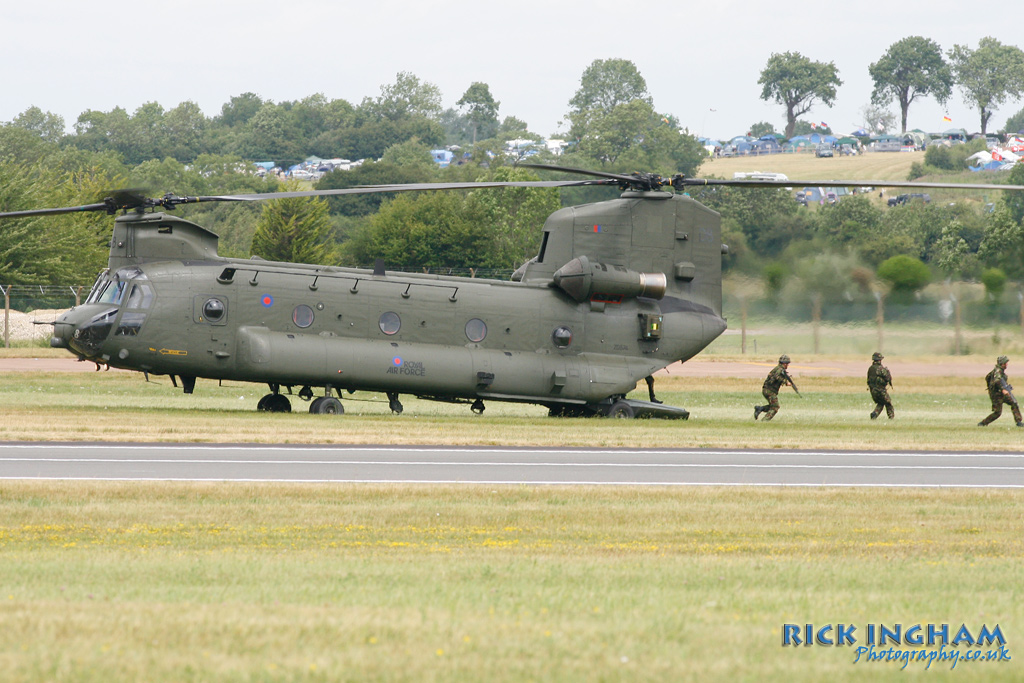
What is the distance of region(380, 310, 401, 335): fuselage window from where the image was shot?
25031 millimetres

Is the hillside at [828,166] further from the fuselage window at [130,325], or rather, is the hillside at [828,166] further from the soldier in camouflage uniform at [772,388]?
the fuselage window at [130,325]

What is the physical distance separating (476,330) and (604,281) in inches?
120

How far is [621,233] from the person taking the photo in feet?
87.2

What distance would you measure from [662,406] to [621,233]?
411cm

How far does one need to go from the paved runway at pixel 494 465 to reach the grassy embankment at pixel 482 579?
4.00ft

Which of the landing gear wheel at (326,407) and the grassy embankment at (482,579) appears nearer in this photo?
the grassy embankment at (482,579)

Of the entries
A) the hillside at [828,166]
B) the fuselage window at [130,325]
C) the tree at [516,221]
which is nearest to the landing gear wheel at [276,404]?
the fuselage window at [130,325]

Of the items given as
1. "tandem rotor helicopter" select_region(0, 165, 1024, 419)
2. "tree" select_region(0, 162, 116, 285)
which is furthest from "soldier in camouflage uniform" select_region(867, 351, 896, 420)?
"tree" select_region(0, 162, 116, 285)

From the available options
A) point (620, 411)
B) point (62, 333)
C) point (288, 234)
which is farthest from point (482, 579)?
point (288, 234)

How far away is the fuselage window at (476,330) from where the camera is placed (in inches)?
1009

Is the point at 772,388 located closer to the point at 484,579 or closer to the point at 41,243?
the point at 484,579

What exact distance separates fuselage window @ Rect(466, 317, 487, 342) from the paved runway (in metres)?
6.21

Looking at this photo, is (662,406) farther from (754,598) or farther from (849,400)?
(754,598)

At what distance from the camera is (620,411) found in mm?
27203
